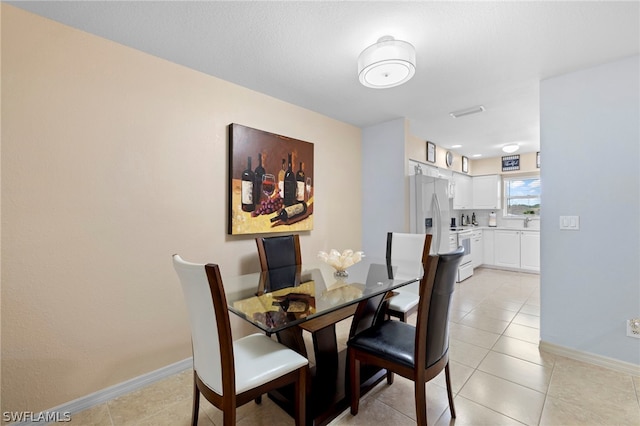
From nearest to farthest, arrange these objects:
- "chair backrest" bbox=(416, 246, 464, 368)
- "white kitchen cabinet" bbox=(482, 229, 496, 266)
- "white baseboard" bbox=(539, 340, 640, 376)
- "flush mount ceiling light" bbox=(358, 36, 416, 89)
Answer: "chair backrest" bbox=(416, 246, 464, 368) → "flush mount ceiling light" bbox=(358, 36, 416, 89) → "white baseboard" bbox=(539, 340, 640, 376) → "white kitchen cabinet" bbox=(482, 229, 496, 266)

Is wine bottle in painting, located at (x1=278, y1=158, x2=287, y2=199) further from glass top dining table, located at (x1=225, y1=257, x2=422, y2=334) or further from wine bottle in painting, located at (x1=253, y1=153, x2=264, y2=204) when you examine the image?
glass top dining table, located at (x1=225, y1=257, x2=422, y2=334)

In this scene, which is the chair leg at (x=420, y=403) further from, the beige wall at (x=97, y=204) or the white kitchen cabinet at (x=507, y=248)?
the white kitchen cabinet at (x=507, y=248)

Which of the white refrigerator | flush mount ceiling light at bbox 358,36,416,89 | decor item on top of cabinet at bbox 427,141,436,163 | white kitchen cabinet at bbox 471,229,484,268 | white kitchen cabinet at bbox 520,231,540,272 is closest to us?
flush mount ceiling light at bbox 358,36,416,89

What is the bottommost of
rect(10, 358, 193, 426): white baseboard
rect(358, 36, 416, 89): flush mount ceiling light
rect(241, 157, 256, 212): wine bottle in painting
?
rect(10, 358, 193, 426): white baseboard

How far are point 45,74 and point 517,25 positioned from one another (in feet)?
9.82

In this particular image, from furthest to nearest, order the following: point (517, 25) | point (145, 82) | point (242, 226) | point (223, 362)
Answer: point (242, 226) < point (145, 82) < point (517, 25) < point (223, 362)

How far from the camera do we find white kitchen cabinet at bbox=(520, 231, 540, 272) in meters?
5.23

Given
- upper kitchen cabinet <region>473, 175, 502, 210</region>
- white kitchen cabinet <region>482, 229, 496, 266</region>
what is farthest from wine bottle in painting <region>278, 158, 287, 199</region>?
upper kitchen cabinet <region>473, 175, 502, 210</region>

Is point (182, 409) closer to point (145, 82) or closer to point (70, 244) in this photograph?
point (70, 244)

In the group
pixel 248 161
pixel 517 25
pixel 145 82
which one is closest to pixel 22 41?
pixel 145 82

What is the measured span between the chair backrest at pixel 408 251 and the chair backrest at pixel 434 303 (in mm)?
823

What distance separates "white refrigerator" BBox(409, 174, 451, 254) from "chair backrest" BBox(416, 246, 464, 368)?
7.34ft

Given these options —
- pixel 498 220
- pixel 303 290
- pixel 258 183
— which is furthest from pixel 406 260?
pixel 498 220

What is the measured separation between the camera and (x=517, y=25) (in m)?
1.73
